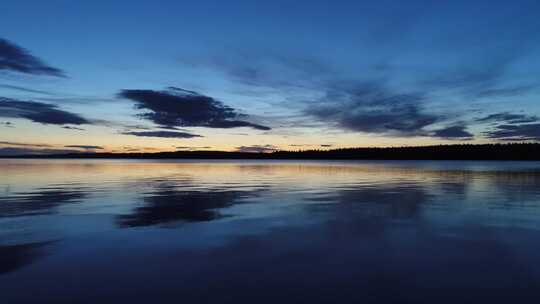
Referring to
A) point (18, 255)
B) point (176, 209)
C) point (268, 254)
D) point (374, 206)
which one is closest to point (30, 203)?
point (176, 209)

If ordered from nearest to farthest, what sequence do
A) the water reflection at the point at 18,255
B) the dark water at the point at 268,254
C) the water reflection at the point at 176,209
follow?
1. the dark water at the point at 268,254
2. the water reflection at the point at 18,255
3. the water reflection at the point at 176,209

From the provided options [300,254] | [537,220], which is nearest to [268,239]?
[300,254]

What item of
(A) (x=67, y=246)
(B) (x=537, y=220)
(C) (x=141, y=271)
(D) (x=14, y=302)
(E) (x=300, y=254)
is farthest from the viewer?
(B) (x=537, y=220)

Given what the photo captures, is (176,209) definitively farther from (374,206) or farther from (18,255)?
(374,206)

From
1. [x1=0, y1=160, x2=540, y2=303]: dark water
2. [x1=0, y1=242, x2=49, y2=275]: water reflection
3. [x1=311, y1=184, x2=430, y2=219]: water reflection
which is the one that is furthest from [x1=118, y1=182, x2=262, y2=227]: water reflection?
[x1=311, y1=184, x2=430, y2=219]: water reflection

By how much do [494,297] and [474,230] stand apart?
713cm

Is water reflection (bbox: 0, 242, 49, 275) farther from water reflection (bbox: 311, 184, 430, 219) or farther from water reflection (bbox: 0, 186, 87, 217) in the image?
water reflection (bbox: 311, 184, 430, 219)

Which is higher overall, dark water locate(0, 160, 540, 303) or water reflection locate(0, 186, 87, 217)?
water reflection locate(0, 186, 87, 217)

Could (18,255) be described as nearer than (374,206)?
Yes

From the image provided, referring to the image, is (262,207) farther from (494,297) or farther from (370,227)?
(494,297)

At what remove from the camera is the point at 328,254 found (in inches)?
425

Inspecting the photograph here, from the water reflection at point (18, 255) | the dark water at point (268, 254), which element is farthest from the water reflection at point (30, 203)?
the water reflection at point (18, 255)

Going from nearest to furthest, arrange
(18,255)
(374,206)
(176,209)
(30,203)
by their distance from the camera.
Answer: (18,255), (176,209), (374,206), (30,203)

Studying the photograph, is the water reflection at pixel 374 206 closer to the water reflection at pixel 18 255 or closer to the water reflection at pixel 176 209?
the water reflection at pixel 176 209
